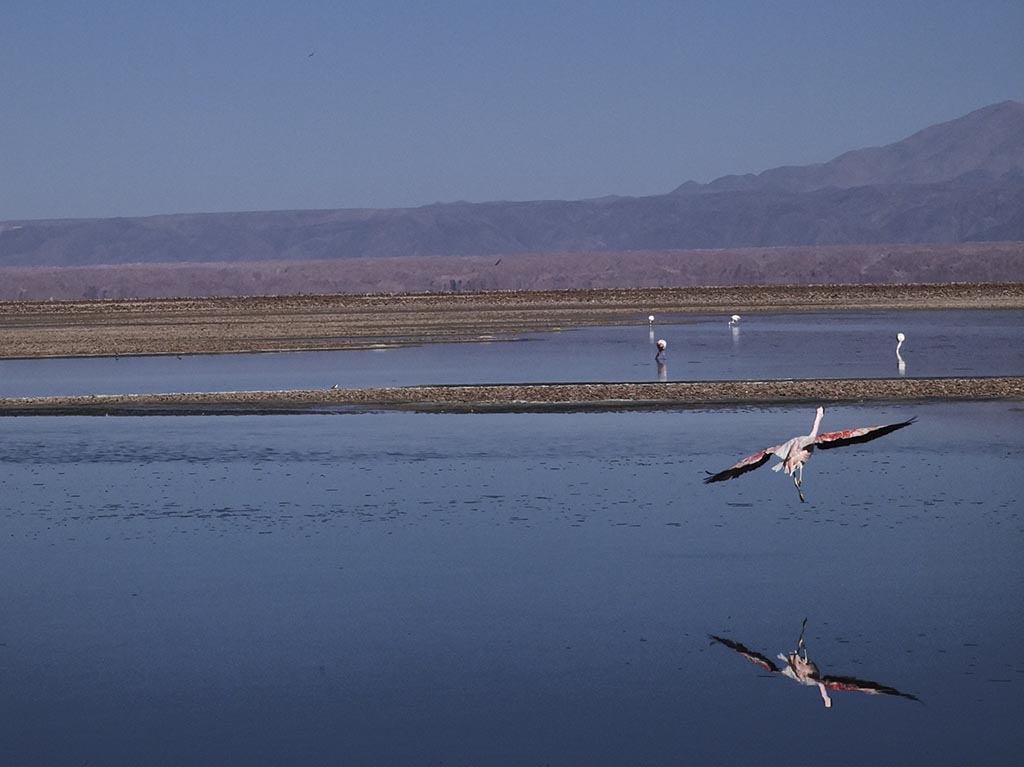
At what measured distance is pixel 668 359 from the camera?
3944 cm

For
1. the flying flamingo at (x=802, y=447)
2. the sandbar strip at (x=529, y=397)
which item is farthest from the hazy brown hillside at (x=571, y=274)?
the flying flamingo at (x=802, y=447)

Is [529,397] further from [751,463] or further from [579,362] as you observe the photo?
[751,463]

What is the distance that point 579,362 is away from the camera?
129ft

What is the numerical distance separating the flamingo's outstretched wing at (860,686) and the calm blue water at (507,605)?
11 centimetres

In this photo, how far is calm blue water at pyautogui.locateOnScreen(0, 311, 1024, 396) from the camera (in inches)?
1339

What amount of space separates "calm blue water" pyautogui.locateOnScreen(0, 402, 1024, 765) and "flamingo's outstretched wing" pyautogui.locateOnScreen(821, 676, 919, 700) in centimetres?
11

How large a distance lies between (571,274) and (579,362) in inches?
5556

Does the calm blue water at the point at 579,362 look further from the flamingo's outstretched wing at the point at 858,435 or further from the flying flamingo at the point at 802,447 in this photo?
the flamingo's outstretched wing at the point at 858,435

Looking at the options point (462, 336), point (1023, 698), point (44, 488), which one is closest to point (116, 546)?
point (44, 488)

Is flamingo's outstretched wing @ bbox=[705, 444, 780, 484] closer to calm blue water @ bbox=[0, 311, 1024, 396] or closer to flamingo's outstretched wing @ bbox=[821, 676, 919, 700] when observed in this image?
flamingo's outstretched wing @ bbox=[821, 676, 919, 700]

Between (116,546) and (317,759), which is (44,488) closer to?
(116,546)

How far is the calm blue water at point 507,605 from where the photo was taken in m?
9.70

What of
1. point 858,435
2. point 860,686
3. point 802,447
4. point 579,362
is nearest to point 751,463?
point 802,447

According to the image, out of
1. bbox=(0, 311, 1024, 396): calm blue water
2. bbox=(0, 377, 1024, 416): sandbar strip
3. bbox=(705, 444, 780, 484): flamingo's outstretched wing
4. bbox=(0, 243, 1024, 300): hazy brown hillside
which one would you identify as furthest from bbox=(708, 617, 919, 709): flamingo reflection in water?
bbox=(0, 243, 1024, 300): hazy brown hillside
